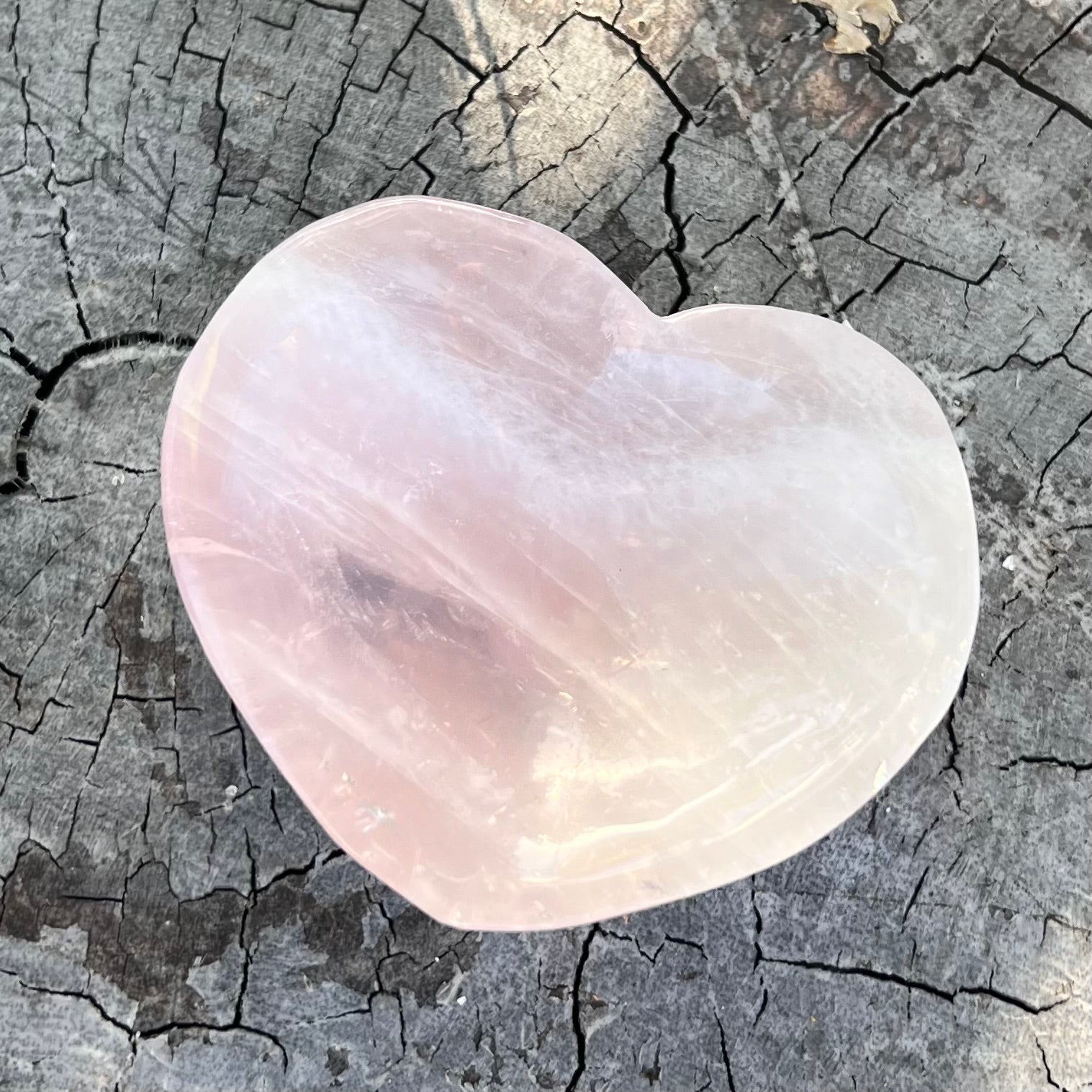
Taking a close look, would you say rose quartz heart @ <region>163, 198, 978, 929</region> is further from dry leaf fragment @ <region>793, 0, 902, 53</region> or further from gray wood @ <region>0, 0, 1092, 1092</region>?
dry leaf fragment @ <region>793, 0, 902, 53</region>

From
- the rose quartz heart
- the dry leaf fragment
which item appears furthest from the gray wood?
the rose quartz heart

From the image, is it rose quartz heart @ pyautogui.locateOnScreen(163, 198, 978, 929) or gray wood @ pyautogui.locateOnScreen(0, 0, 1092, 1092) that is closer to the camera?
rose quartz heart @ pyautogui.locateOnScreen(163, 198, 978, 929)

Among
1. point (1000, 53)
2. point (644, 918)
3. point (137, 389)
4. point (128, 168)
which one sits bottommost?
point (644, 918)

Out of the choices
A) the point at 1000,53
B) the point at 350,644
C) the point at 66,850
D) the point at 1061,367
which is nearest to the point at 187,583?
the point at 350,644

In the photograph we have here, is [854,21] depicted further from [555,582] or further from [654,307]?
[555,582]

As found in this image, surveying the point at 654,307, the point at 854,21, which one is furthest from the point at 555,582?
the point at 854,21

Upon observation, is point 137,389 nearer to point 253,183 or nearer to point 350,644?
point 253,183

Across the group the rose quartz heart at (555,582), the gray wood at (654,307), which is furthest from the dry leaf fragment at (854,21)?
the rose quartz heart at (555,582)

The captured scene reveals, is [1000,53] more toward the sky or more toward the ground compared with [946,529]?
more toward the sky

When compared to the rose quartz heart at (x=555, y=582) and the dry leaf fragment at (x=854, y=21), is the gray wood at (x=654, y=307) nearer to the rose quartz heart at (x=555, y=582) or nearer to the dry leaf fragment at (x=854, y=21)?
the dry leaf fragment at (x=854, y=21)
